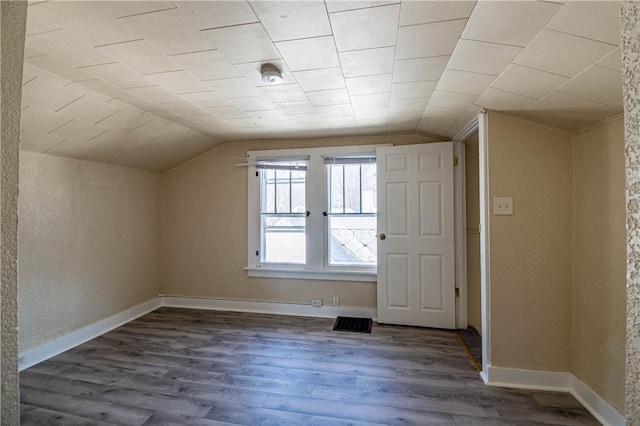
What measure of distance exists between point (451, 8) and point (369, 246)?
2580 millimetres

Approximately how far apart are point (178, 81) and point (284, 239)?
7.11 feet

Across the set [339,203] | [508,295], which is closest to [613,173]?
[508,295]

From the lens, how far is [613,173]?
1717 millimetres

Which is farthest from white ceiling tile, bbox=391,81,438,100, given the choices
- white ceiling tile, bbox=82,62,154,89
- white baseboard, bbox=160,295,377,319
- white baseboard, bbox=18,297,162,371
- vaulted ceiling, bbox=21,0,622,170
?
white baseboard, bbox=18,297,162,371

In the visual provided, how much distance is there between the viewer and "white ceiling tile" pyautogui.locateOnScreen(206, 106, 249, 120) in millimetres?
2469

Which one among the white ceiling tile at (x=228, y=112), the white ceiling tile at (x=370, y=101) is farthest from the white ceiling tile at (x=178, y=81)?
the white ceiling tile at (x=370, y=101)

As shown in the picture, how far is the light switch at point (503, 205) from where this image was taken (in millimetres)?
2125

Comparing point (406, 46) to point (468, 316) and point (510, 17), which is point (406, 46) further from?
point (468, 316)

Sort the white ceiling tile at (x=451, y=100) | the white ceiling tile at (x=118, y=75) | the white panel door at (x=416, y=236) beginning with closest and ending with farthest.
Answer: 1. the white ceiling tile at (x=118, y=75)
2. the white ceiling tile at (x=451, y=100)
3. the white panel door at (x=416, y=236)

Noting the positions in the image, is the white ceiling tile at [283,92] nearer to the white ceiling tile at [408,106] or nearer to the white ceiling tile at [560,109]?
the white ceiling tile at [408,106]

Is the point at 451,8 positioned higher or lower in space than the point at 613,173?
higher

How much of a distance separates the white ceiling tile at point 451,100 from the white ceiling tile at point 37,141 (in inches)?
121

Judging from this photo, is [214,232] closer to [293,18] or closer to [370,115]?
[370,115]

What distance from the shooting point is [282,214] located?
3619mm
